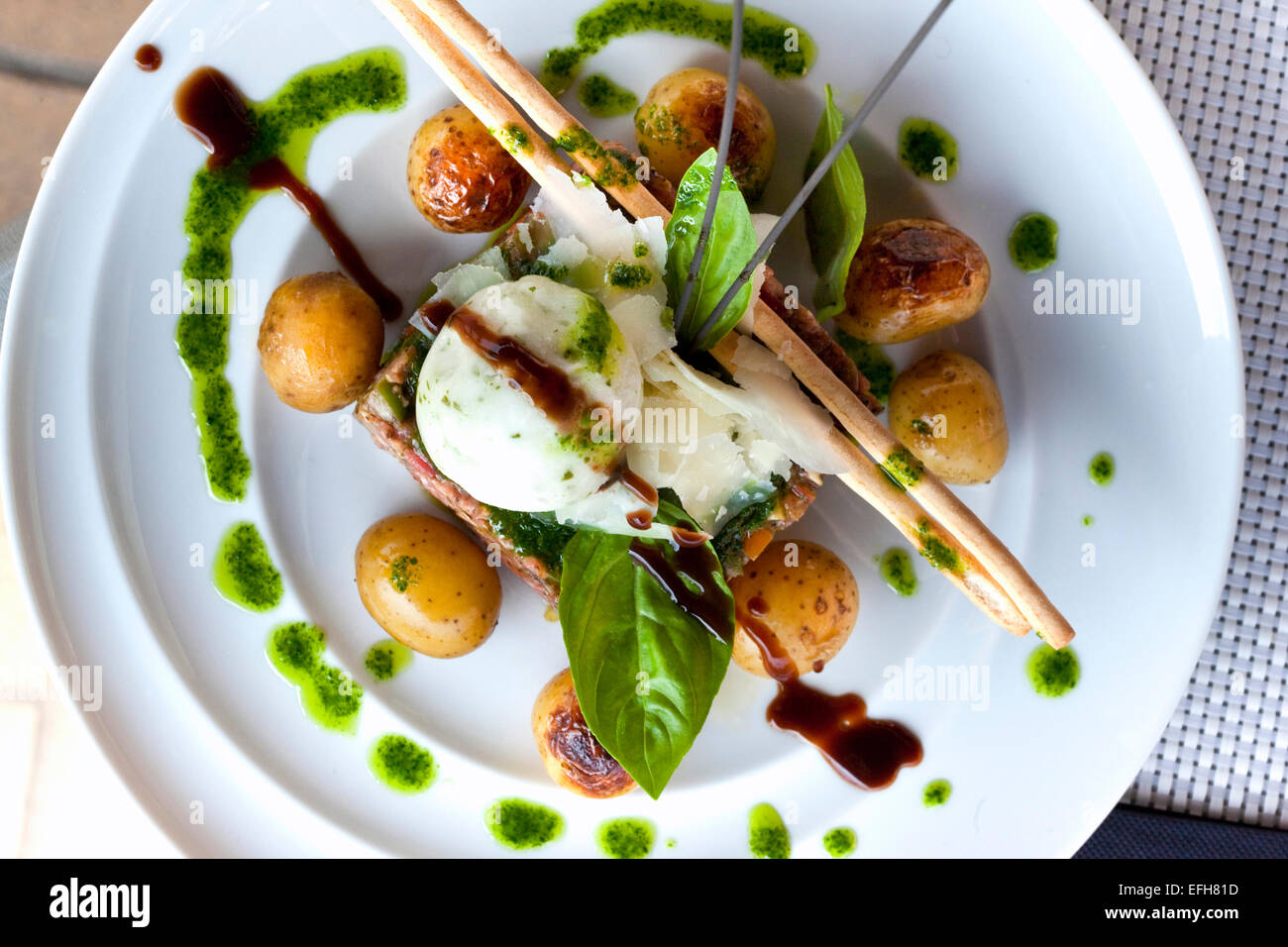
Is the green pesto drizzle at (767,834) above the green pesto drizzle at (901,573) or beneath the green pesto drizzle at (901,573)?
beneath

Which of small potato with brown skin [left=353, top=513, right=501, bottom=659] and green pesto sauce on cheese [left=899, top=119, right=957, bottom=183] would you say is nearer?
small potato with brown skin [left=353, top=513, right=501, bottom=659]

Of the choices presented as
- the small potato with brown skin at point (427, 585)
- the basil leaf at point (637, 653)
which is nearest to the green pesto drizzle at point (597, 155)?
the basil leaf at point (637, 653)

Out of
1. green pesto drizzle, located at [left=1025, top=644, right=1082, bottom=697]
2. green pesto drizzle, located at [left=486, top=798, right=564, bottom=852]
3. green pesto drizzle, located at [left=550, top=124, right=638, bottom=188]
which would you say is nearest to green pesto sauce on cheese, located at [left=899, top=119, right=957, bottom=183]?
green pesto drizzle, located at [left=550, top=124, right=638, bottom=188]

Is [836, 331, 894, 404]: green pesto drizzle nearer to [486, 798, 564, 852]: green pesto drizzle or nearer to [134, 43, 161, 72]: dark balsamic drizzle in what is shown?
[486, 798, 564, 852]: green pesto drizzle

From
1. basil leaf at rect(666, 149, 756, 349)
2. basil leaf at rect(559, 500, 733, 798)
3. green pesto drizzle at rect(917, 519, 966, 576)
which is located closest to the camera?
basil leaf at rect(666, 149, 756, 349)

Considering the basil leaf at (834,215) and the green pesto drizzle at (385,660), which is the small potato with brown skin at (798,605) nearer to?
the basil leaf at (834,215)

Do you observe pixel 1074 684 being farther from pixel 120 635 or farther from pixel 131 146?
pixel 131 146

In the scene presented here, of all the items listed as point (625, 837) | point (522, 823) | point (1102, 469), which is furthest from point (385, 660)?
point (1102, 469)
